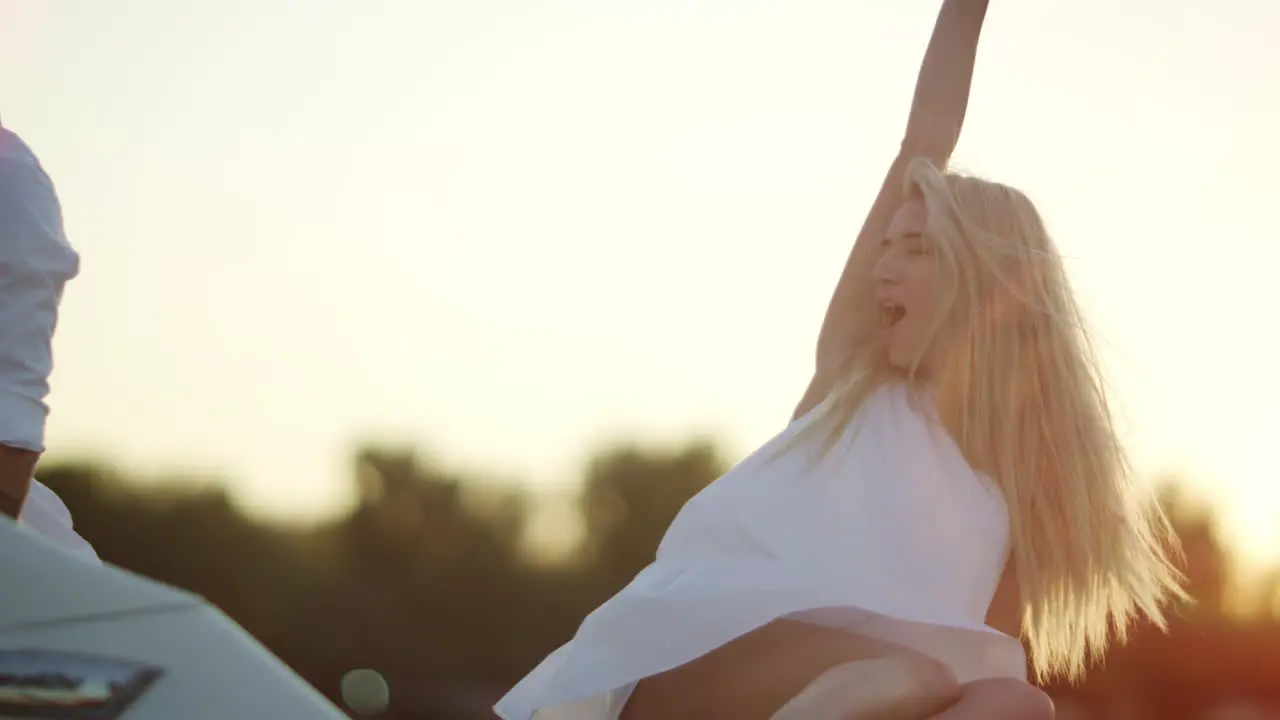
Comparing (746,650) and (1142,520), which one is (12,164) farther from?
(1142,520)

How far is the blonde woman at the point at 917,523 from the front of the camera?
12.8 ft

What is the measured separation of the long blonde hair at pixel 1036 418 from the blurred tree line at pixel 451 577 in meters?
60.3

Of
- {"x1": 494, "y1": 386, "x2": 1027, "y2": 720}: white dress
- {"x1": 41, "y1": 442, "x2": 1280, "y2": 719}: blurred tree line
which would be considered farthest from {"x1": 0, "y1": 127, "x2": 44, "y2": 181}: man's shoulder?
{"x1": 41, "y1": 442, "x2": 1280, "y2": 719}: blurred tree line

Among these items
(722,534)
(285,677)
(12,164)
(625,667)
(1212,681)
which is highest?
(12,164)

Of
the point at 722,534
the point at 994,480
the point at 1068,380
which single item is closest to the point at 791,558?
the point at 722,534

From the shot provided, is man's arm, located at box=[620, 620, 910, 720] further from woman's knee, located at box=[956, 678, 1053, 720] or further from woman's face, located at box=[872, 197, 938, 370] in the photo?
woman's face, located at box=[872, 197, 938, 370]

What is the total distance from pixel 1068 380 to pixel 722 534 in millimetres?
921

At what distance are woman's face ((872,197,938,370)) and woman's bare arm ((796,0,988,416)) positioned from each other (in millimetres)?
164

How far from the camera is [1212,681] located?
6956 centimetres

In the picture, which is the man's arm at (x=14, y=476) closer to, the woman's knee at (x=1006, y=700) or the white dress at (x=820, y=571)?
the white dress at (x=820, y=571)

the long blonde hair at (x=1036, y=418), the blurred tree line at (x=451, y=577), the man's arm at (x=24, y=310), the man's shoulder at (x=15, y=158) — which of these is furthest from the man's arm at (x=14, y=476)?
the blurred tree line at (x=451, y=577)

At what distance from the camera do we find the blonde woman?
3908 mm

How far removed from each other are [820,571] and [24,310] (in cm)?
176

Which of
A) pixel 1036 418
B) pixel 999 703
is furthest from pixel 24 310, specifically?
pixel 1036 418
